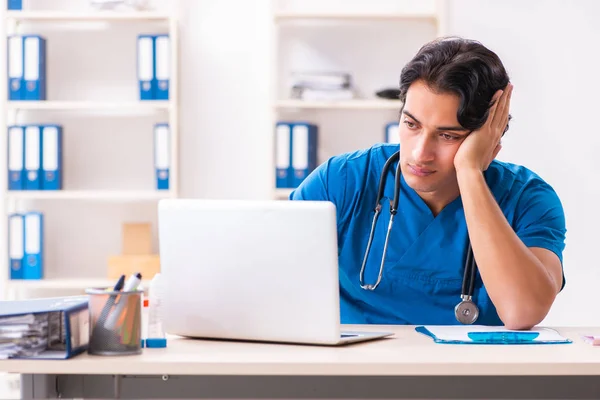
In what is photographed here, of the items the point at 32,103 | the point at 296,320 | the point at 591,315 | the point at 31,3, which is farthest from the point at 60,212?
the point at 296,320

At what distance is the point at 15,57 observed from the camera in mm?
3496

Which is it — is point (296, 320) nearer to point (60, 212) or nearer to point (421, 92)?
point (421, 92)

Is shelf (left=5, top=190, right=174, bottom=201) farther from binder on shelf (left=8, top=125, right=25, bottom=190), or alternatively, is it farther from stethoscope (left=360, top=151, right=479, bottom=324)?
stethoscope (left=360, top=151, right=479, bottom=324)

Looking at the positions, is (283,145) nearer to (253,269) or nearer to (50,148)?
(50,148)

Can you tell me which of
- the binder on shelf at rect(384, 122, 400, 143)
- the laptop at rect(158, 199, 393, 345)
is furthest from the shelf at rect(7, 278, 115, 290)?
the laptop at rect(158, 199, 393, 345)

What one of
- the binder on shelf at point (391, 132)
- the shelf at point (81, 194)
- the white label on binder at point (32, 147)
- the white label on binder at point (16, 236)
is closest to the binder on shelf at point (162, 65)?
the shelf at point (81, 194)

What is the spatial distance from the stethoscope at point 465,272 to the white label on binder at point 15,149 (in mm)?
2036

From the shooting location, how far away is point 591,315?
365 centimetres

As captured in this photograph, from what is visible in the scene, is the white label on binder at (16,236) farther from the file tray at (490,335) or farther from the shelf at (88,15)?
the file tray at (490,335)

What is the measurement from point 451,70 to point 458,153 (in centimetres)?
17

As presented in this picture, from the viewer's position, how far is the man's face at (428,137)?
1.74 meters

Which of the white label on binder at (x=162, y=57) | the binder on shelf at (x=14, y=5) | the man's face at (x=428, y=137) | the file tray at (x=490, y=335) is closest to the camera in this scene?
the file tray at (x=490, y=335)

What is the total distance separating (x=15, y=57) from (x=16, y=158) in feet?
1.38

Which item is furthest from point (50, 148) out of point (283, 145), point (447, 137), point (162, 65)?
point (447, 137)
